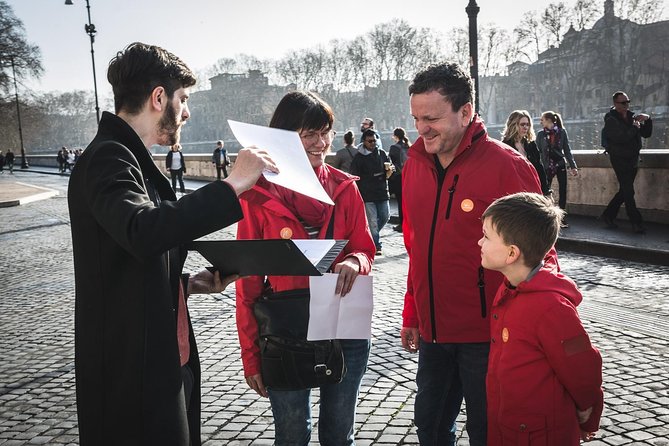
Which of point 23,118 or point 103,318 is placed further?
point 23,118

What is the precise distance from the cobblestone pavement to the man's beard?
2.10 m

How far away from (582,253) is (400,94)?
7427 cm

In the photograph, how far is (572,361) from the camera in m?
2.02

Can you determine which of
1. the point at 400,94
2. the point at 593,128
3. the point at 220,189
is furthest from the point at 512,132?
the point at 400,94

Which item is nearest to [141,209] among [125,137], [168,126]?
[125,137]

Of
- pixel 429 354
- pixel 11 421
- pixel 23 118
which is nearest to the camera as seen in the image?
pixel 429 354

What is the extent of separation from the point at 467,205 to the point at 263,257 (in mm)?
882

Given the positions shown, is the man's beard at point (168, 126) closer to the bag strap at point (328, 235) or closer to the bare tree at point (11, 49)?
the bag strap at point (328, 235)

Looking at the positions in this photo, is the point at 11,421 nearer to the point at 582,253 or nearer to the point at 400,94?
the point at 582,253

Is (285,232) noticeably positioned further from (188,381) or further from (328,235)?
(188,381)

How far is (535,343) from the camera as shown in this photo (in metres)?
2.07

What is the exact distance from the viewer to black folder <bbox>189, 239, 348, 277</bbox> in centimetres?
173

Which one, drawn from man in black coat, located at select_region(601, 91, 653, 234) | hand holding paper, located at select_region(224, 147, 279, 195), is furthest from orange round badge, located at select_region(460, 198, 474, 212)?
man in black coat, located at select_region(601, 91, 653, 234)

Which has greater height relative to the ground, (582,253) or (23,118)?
(23,118)
